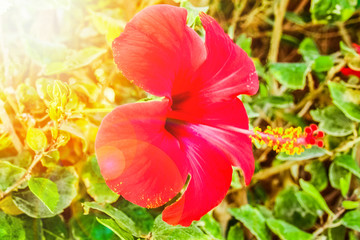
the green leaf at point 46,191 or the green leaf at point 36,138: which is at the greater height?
the green leaf at point 36,138

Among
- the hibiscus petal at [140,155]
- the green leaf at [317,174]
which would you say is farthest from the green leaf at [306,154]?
the hibiscus petal at [140,155]

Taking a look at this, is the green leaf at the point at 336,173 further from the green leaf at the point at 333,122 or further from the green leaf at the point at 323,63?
the green leaf at the point at 323,63

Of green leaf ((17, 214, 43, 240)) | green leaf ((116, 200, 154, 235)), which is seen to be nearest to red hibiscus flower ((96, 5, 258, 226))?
green leaf ((116, 200, 154, 235))

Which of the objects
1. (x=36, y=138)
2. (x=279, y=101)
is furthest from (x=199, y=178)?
(x=279, y=101)

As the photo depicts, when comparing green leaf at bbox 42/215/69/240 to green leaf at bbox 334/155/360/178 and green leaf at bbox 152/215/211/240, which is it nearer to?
green leaf at bbox 152/215/211/240

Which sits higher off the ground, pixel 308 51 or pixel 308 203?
pixel 308 51

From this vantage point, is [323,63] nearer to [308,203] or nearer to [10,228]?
[308,203]

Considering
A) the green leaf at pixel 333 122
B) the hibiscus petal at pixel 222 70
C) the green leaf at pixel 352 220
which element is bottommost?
the green leaf at pixel 352 220
